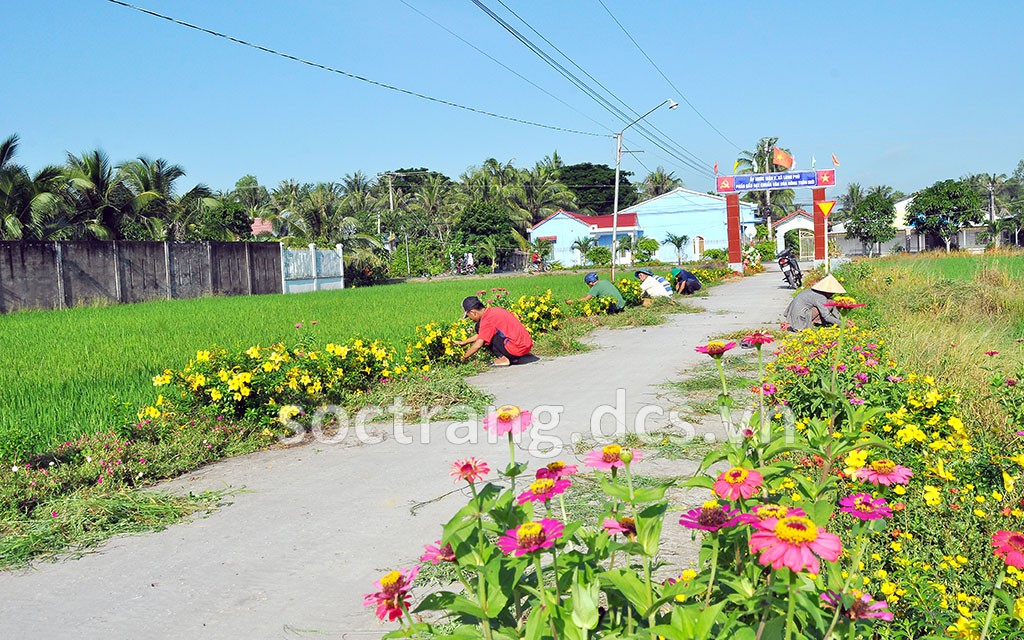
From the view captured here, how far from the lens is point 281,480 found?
5.56 metres

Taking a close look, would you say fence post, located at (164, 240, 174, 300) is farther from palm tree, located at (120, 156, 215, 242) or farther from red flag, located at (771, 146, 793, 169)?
red flag, located at (771, 146, 793, 169)

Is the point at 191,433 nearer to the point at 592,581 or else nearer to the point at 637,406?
the point at 637,406

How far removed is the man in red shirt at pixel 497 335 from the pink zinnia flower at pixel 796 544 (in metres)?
8.25

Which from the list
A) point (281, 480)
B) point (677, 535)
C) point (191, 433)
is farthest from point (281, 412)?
point (677, 535)

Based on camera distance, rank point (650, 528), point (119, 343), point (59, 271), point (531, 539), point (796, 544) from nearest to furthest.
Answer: point (796, 544) < point (531, 539) < point (650, 528) < point (119, 343) < point (59, 271)

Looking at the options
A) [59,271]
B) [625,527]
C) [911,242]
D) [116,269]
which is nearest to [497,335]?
[625,527]

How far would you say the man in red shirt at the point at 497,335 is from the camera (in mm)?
9930

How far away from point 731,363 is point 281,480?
19.3ft

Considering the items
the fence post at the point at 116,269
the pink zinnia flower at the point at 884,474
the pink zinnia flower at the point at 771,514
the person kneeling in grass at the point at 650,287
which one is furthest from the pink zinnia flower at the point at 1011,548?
the fence post at the point at 116,269

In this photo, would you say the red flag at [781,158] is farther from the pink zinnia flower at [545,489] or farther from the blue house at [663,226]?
the pink zinnia flower at [545,489]

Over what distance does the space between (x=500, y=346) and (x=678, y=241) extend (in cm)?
5272

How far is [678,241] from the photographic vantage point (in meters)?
61.2

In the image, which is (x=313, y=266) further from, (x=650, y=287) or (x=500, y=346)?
(x=500, y=346)

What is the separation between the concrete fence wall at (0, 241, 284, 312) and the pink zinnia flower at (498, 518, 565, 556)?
971 inches
